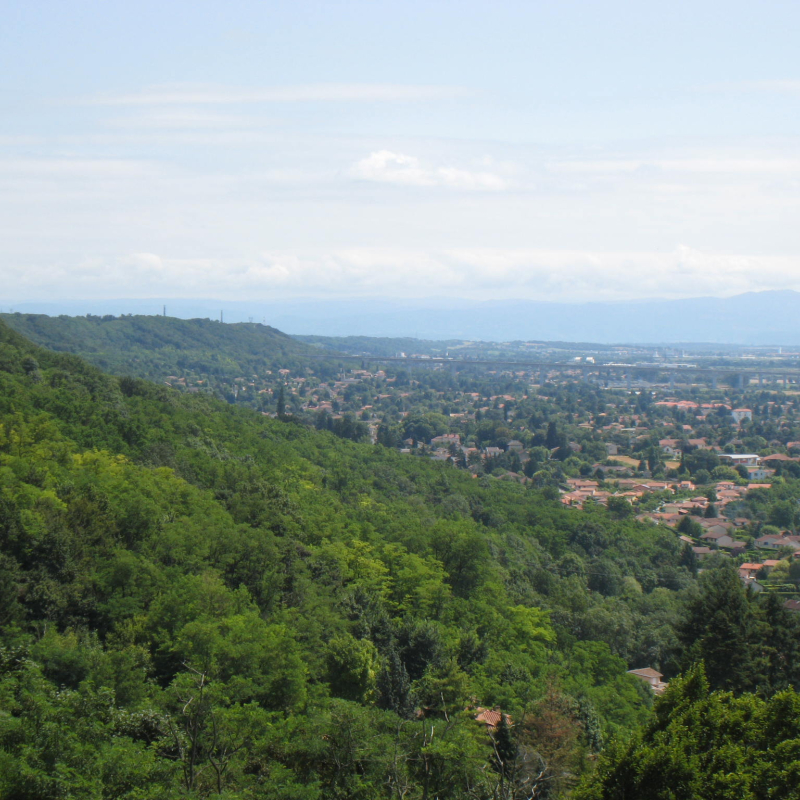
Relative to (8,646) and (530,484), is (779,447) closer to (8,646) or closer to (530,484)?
(530,484)

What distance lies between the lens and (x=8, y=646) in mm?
11914

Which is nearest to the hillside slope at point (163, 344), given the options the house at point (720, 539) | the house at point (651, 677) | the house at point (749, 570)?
the house at point (720, 539)

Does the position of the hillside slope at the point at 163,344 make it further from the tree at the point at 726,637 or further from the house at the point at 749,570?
the tree at the point at 726,637

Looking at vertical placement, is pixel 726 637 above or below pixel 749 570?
above

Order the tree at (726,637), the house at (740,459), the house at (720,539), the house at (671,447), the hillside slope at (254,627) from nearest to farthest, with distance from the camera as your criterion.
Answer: the hillside slope at (254,627) < the tree at (726,637) < the house at (720,539) < the house at (740,459) < the house at (671,447)

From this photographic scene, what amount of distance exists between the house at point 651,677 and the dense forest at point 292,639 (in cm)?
75

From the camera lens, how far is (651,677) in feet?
66.6

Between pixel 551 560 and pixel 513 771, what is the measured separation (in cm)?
2156

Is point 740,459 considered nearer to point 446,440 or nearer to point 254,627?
point 446,440

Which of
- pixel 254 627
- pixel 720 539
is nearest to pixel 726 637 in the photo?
pixel 254 627

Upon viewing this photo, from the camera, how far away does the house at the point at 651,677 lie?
64.2ft

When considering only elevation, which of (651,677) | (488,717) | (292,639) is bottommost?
(651,677)

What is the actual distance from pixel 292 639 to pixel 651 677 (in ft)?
34.7

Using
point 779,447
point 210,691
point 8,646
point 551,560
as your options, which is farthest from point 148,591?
point 779,447
